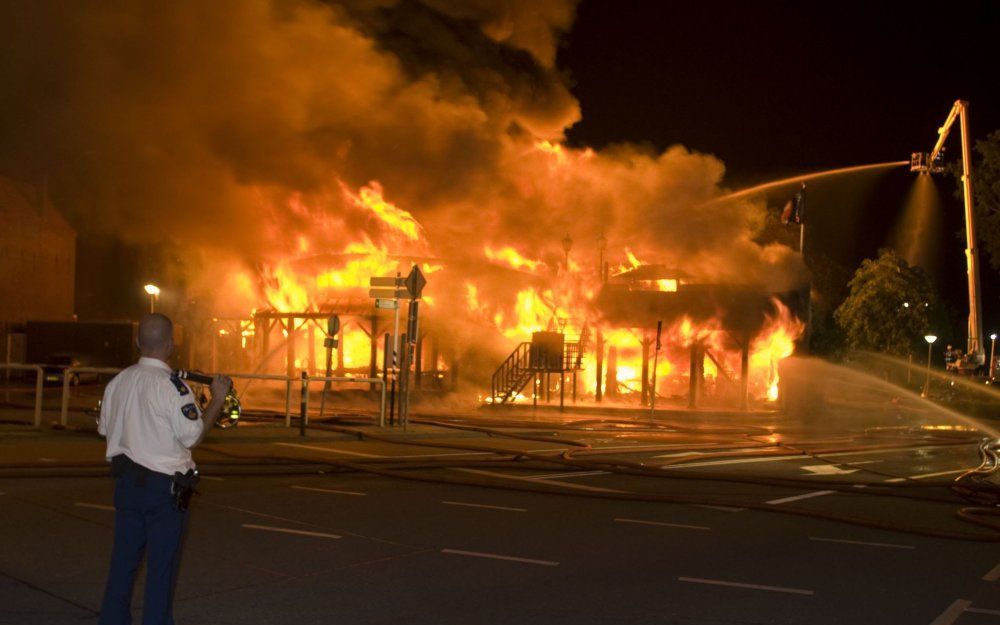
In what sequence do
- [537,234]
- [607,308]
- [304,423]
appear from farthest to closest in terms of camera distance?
1. [537,234]
2. [607,308]
3. [304,423]

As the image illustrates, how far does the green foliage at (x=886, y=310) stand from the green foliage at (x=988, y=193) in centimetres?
883

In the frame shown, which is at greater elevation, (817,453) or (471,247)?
(471,247)

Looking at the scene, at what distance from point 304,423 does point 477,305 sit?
1637 cm

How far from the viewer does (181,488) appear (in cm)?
511

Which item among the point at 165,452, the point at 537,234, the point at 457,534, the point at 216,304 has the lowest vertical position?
the point at 457,534

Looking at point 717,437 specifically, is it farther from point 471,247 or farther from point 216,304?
point 216,304

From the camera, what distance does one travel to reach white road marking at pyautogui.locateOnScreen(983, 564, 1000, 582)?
7.95 metres

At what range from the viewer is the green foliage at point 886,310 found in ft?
182

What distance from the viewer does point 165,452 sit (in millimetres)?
5125

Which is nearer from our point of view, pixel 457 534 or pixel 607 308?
pixel 457 534

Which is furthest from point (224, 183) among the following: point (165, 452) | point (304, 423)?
point (165, 452)

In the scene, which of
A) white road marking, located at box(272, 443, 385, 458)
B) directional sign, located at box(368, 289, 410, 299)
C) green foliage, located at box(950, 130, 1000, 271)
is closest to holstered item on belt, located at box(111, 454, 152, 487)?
white road marking, located at box(272, 443, 385, 458)

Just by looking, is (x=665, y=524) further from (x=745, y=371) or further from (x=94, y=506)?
(x=745, y=371)

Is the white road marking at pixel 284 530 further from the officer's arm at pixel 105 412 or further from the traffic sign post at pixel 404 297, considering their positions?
the traffic sign post at pixel 404 297
